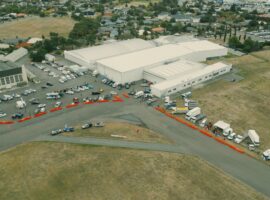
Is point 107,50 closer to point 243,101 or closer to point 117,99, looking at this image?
point 117,99

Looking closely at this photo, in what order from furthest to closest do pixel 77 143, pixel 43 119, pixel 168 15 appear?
pixel 168 15, pixel 43 119, pixel 77 143

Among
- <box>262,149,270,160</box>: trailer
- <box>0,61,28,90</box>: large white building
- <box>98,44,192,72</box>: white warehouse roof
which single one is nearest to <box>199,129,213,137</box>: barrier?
<box>262,149,270,160</box>: trailer

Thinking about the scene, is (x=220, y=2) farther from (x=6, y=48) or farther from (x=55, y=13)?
(x=6, y=48)

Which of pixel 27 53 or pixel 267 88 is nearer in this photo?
pixel 267 88

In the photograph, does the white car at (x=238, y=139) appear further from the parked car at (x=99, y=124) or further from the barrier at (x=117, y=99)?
the barrier at (x=117, y=99)

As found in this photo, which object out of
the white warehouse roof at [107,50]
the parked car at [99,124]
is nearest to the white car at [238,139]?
the parked car at [99,124]

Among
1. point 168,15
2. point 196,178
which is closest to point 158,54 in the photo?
point 196,178

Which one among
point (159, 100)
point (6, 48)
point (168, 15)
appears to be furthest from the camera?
point (168, 15)

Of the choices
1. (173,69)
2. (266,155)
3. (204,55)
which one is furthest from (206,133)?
(204,55)
